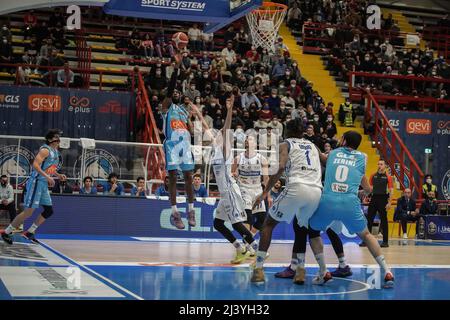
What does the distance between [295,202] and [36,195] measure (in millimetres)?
6350

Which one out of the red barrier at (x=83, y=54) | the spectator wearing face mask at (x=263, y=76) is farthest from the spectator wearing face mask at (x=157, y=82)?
the spectator wearing face mask at (x=263, y=76)

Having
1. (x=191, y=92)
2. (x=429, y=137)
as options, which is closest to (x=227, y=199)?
(x=191, y=92)

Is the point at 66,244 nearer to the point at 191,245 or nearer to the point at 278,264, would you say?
the point at 191,245

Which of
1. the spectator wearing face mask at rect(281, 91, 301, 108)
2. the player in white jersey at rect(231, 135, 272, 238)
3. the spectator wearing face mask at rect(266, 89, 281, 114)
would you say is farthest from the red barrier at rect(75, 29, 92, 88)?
Result: the player in white jersey at rect(231, 135, 272, 238)

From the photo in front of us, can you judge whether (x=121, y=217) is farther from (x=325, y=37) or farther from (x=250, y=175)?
(x=325, y=37)

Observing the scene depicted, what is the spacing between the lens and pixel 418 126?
27516mm

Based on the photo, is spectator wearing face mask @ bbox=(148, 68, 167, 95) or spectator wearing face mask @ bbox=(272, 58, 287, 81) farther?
spectator wearing face mask @ bbox=(272, 58, 287, 81)

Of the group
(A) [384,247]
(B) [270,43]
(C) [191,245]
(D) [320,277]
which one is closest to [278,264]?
(D) [320,277]

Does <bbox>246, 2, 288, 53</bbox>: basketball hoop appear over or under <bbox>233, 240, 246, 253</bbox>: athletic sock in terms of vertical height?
over

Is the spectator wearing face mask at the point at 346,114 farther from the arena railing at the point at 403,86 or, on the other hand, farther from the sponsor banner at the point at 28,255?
the sponsor banner at the point at 28,255

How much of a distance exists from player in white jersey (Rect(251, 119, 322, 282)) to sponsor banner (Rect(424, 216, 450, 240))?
41.6 ft

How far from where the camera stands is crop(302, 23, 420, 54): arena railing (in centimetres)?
3152

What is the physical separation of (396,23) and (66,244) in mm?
26105

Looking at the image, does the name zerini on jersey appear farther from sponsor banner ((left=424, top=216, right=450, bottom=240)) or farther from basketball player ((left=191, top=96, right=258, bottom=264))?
sponsor banner ((left=424, top=216, right=450, bottom=240))
